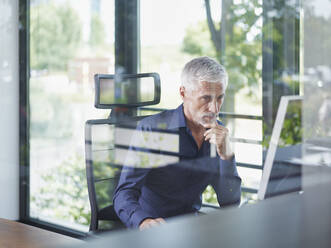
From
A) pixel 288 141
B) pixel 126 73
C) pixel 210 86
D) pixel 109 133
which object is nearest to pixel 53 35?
pixel 126 73

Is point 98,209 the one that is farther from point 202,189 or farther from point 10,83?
point 10,83

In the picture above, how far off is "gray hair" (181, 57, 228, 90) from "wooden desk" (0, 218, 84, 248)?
101 centimetres

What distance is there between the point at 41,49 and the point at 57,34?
10 centimetres

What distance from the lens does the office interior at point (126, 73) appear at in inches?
82.3

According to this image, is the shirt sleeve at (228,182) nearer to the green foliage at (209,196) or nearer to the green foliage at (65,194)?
the green foliage at (209,196)

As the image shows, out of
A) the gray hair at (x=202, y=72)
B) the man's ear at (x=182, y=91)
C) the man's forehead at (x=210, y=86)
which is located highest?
the gray hair at (x=202, y=72)

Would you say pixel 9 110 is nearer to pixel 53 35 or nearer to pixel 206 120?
pixel 53 35

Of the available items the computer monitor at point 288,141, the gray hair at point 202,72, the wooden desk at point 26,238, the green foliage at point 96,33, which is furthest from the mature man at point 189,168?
the wooden desk at point 26,238

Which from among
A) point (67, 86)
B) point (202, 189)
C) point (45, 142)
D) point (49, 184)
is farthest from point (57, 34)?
point (202, 189)

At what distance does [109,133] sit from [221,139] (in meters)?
0.51

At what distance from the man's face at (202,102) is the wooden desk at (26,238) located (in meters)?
0.96

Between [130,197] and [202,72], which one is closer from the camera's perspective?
[130,197]

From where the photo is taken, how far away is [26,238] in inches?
45.3

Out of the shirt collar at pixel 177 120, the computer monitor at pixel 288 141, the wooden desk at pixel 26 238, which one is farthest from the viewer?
the computer monitor at pixel 288 141
